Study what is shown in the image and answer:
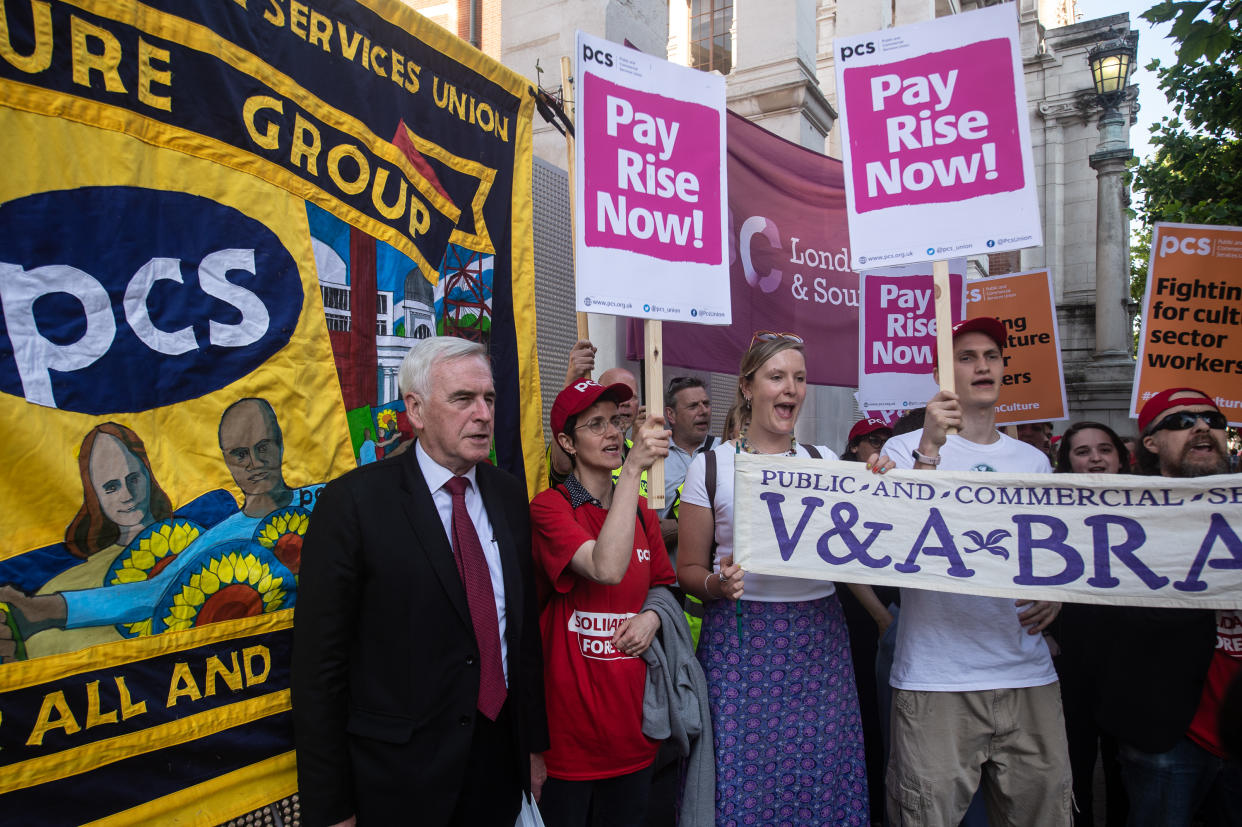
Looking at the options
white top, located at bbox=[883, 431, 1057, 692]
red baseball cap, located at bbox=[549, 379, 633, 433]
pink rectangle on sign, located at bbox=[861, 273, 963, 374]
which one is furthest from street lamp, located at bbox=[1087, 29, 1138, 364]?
red baseball cap, located at bbox=[549, 379, 633, 433]

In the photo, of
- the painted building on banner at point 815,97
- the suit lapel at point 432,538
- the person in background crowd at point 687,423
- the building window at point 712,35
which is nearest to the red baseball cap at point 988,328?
the person in background crowd at point 687,423

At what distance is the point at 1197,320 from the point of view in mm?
4664

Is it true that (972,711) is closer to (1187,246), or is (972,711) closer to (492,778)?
(492,778)

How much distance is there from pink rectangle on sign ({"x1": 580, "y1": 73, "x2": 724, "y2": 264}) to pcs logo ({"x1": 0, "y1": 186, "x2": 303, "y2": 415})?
1177mm

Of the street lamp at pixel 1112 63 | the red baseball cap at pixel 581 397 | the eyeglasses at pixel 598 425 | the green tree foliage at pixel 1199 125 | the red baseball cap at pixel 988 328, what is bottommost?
the eyeglasses at pixel 598 425

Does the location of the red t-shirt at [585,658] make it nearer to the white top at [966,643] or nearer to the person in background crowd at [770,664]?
the person in background crowd at [770,664]

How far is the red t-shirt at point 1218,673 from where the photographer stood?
109 inches

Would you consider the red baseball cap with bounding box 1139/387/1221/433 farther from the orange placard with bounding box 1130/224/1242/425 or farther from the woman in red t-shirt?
the woman in red t-shirt

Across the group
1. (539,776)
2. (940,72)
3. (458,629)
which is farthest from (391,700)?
(940,72)

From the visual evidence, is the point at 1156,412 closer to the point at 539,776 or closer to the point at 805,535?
the point at 805,535

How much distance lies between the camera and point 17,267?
6.45 feet

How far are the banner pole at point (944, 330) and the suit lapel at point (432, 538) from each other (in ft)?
5.57

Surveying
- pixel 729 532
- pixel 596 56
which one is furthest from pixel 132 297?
pixel 729 532

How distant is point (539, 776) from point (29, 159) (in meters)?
2.26
